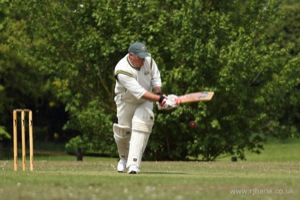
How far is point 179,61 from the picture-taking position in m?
35.3

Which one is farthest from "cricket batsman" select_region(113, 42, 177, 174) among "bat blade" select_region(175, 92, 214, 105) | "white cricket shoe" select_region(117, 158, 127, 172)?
"white cricket shoe" select_region(117, 158, 127, 172)

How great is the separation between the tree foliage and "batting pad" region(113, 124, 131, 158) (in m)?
14.6

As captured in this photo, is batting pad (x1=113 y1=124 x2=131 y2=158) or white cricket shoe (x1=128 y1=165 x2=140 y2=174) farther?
batting pad (x1=113 y1=124 x2=131 y2=158)

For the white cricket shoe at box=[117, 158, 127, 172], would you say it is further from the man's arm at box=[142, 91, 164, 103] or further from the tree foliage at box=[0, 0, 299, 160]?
the tree foliage at box=[0, 0, 299, 160]

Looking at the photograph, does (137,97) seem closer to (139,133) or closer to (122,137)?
(139,133)

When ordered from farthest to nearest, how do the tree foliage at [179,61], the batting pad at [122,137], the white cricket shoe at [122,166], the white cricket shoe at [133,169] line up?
the tree foliage at [179,61], the white cricket shoe at [122,166], the batting pad at [122,137], the white cricket shoe at [133,169]

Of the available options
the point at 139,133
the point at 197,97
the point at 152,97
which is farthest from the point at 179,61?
the point at 197,97

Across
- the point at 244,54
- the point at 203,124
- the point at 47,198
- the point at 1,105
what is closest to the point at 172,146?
the point at 203,124

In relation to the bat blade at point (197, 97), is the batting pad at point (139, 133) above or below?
below

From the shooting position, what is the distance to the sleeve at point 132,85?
18.0 meters

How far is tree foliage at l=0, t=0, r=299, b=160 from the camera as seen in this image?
3459cm

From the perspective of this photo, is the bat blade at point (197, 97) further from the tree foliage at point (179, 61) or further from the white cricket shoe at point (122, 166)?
the tree foliage at point (179, 61)

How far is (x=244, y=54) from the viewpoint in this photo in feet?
113

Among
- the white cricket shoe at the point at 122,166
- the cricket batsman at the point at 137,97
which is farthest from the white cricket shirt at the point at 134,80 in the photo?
the white cricket shoe at the point at 122,166
